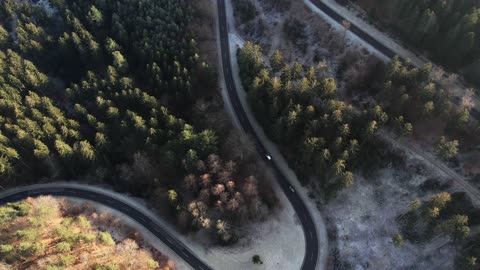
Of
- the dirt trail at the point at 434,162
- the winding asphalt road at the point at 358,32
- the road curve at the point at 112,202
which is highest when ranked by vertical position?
the winding asphalt road at the point at 358,32

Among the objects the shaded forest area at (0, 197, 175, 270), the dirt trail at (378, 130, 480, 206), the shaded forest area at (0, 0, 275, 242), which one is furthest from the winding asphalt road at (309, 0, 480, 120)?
the shaded forest area at (0, 197, 175, 270)

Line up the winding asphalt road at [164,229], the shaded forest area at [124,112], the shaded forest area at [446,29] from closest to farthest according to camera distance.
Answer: the shaded forest area at [446,29], the shaded forest area at [124,112], the winding asphalt road at [164,229]

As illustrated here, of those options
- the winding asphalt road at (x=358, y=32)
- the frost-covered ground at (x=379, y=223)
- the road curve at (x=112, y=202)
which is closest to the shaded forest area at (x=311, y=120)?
the frost-covered ground at (x=379, y=223)

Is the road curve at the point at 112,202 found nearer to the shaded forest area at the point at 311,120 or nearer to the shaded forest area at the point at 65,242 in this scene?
the shaded forest area at the point at 65,242

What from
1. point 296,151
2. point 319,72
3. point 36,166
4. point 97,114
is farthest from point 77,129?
point 319,72

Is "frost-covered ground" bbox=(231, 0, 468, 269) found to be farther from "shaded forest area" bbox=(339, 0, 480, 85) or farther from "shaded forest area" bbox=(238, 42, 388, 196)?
"shaded forest area" bbox=(339, 0, 480, 85)

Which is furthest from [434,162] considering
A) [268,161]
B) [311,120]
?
[268,161]
